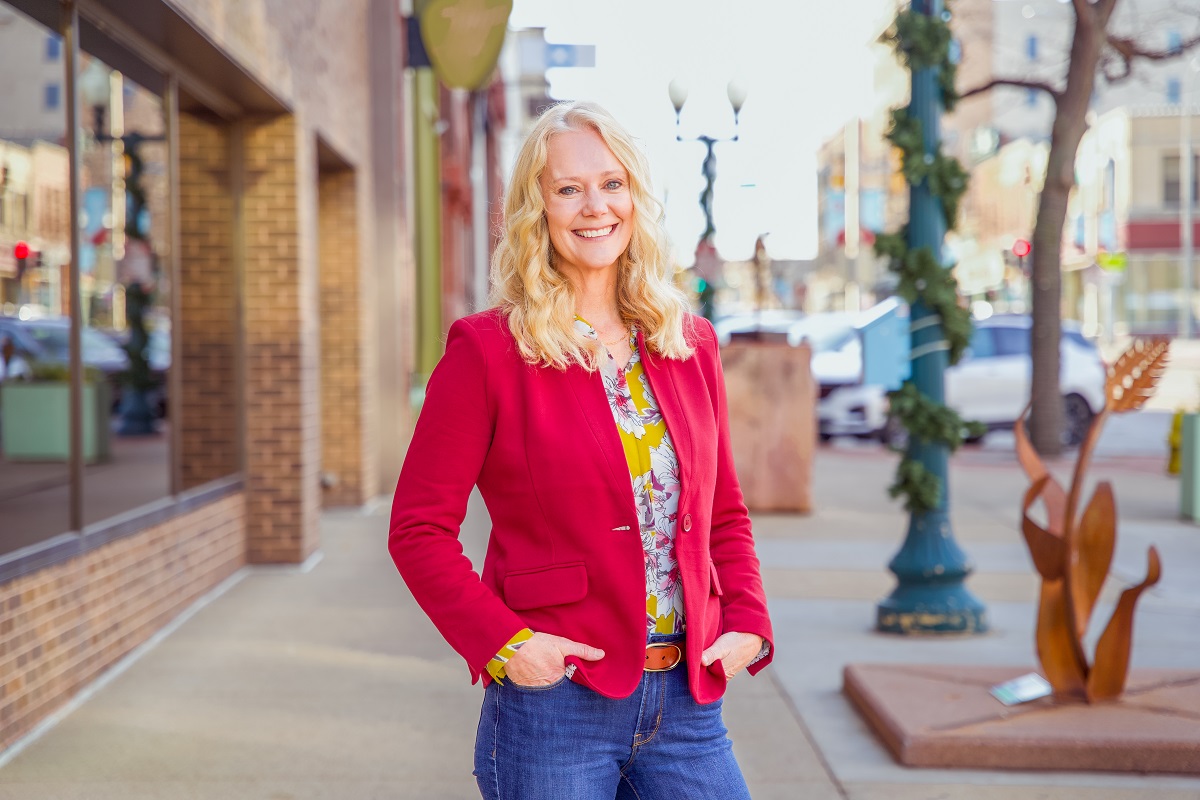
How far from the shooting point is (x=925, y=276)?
22.9ft

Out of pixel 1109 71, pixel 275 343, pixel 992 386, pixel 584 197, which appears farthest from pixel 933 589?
pixel 992 386

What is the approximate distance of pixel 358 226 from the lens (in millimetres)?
11438

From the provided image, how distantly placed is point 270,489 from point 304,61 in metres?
2.89

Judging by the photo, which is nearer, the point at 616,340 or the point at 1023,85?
the point at 616,340

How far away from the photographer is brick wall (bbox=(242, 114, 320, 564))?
8.70 metres

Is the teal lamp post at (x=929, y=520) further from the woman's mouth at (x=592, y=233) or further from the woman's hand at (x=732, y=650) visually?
the woman's mouth at (x=592, y=233)

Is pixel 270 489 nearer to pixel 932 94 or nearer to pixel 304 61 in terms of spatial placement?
pixel 304 61

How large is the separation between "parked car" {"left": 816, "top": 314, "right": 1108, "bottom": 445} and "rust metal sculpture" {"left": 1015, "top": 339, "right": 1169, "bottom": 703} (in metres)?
12.9

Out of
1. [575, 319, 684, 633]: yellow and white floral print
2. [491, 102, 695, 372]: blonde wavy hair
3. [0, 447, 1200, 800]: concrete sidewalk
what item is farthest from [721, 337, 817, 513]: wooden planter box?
[575, 319, 684, 633]: yellow and white floral print

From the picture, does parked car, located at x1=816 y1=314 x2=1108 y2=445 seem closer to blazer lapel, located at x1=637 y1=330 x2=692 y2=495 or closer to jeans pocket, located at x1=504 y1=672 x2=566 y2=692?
Answer: blazer lapel, located at x1=637 y1=330 x2=692 y2=495

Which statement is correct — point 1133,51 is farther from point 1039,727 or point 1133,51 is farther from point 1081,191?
point 1081,191

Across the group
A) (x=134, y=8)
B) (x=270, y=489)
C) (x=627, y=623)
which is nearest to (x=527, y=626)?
(x=627, y=623)

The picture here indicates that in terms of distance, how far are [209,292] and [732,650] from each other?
6915 millimetres

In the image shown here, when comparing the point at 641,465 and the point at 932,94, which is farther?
the point at 932,94
